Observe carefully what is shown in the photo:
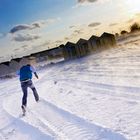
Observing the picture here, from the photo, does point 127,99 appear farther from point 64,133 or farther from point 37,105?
point 37,105

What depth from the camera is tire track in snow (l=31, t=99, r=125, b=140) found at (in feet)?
21.8

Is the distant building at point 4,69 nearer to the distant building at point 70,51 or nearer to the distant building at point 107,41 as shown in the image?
the distant building at point 70,51

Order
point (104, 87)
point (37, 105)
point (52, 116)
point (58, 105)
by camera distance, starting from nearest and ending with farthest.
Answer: point (52, 116)
point (58, 105)
point (37, 105)
point (104, 87)

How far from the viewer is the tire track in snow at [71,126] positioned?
664cm

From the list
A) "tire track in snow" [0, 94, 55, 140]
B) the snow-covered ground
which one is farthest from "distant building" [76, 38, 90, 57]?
"tire track in snow" [0, 94, 55, 140]

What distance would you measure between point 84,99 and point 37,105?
190cm

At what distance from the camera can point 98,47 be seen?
50.2 metres

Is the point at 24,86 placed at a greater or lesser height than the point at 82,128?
greater

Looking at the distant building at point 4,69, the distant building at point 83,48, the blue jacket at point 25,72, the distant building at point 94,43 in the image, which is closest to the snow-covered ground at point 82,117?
the blue jacket at point 25,72

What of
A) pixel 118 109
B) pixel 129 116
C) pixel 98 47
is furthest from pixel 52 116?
pixel 98 47

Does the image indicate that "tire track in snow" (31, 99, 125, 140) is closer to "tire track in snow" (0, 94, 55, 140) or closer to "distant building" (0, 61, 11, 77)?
"tire track in snow" (0, 94, 55, 140)

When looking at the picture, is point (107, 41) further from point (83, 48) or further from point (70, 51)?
point (70, 51)

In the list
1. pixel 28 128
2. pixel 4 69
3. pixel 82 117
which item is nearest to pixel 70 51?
pixel 4 69

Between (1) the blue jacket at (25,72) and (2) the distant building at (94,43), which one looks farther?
(2) the distant building at (94,43)
